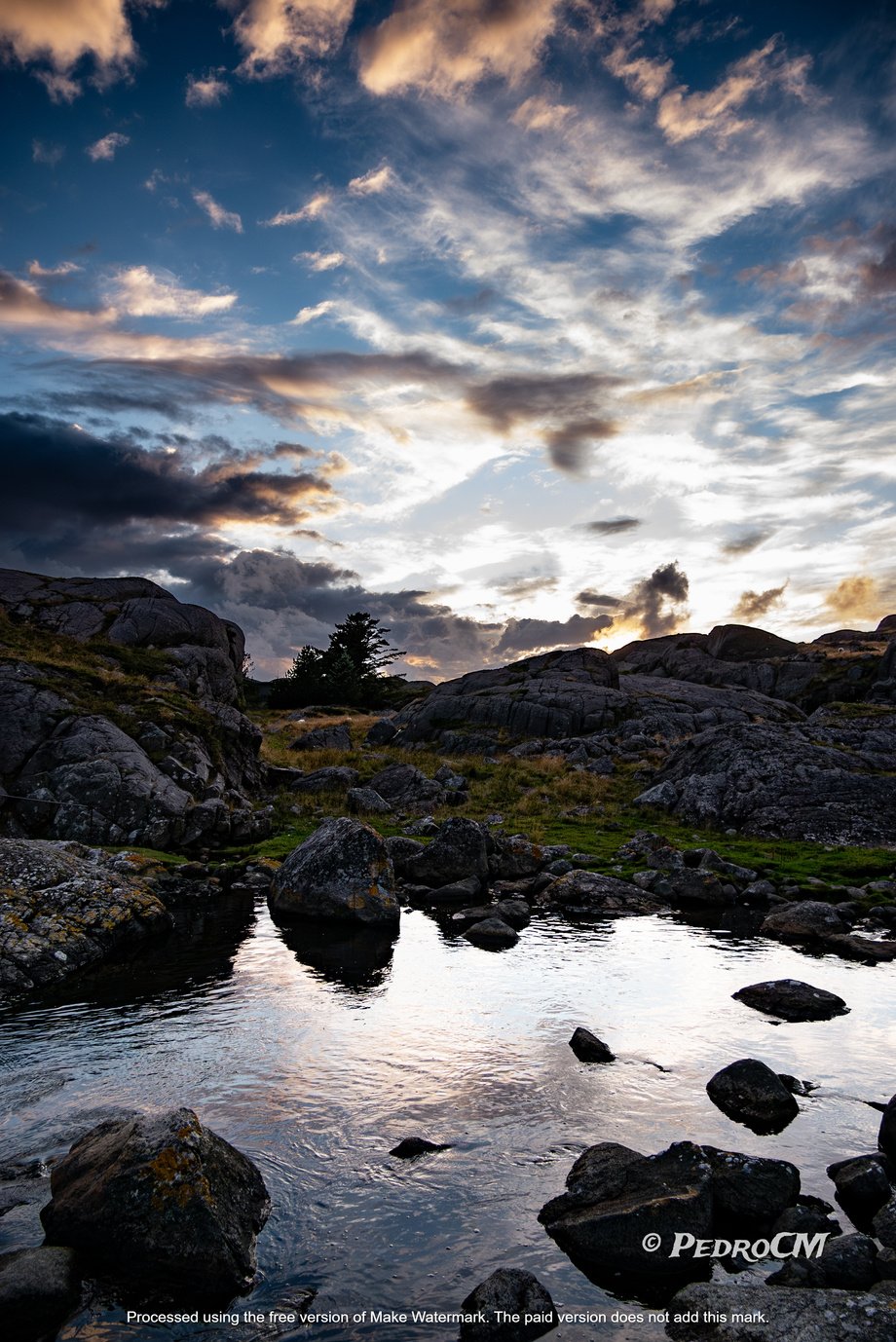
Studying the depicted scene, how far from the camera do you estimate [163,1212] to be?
817 cm

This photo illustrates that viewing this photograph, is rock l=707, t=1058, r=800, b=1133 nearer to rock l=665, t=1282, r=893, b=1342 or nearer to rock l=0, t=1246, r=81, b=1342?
rock l=665, t=1282, r=893, b=1342

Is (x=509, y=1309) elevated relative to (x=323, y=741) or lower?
lower

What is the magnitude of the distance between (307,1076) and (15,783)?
24086 millimetres

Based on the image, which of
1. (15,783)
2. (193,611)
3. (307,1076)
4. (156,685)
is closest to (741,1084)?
(307,1076)

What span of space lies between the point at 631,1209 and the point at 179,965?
14.0 m

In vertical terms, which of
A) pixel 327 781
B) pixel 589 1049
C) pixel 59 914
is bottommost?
pixel 589 1049

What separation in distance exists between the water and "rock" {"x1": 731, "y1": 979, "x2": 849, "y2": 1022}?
0.37 metres

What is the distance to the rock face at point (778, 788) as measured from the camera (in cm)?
3650

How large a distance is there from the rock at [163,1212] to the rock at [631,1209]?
11.7 ft

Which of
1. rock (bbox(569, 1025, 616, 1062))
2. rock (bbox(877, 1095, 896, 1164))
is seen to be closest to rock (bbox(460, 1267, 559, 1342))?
rock (bbox(877, 1095, 896, 1164))

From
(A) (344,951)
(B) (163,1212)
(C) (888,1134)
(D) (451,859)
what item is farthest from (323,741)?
(B) (163,1212)

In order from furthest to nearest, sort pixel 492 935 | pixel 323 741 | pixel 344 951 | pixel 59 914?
pixel 323 741 → pixel 492 935 → pixel 344 951 → pixel 59 914

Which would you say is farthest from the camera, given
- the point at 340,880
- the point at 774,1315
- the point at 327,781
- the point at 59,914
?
the point at 327,781

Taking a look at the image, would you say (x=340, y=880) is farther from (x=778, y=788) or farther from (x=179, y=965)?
(x=778, y=788)
